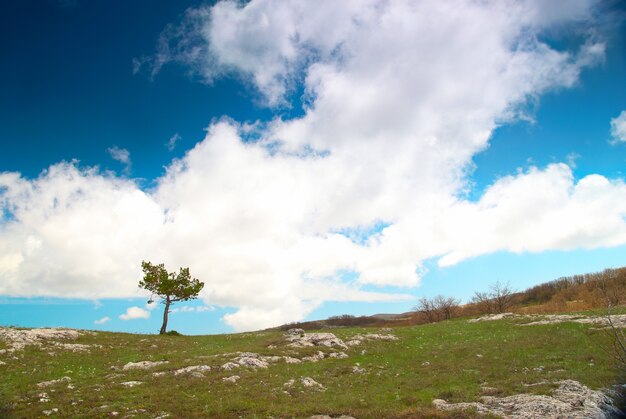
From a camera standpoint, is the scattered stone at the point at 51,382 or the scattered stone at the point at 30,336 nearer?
the scattered stone at the point at 51,382

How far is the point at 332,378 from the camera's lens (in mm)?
30188

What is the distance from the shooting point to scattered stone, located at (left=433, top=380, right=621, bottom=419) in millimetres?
17172

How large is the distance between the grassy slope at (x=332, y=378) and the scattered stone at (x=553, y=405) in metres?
1.43

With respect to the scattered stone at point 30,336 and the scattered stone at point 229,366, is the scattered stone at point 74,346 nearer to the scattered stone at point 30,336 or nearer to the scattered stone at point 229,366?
the scattered stone at point 30,336

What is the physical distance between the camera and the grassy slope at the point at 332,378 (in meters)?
21.8

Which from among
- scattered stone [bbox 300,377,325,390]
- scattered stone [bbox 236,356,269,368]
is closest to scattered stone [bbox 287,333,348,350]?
scattered stone [bbox 236,356,269,368]

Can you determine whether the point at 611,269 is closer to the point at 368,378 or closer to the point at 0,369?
the point at 368,378

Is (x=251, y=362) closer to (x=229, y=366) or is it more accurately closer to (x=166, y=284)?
(x=229, y=366)

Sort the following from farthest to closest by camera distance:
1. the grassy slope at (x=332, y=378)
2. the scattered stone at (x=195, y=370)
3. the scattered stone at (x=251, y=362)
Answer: the scattered stone at (x=251, y=362)
the scattered stone at (x=195, y=370)
the grassy slope at (x=332, y=378)

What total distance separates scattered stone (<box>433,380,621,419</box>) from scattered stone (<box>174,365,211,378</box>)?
18.9 m

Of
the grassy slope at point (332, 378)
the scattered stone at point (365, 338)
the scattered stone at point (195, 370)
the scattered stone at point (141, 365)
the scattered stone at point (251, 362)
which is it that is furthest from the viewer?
the scattered stone at point (365, 338)

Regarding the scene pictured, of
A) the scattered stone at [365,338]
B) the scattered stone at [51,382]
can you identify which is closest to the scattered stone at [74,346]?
the scattered stone at [51,382]

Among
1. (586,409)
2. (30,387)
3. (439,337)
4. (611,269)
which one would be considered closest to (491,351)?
(439,337)

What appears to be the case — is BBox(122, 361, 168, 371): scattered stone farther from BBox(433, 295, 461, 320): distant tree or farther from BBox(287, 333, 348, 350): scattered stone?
BBox(433, 295, 461, 320): distant tree
